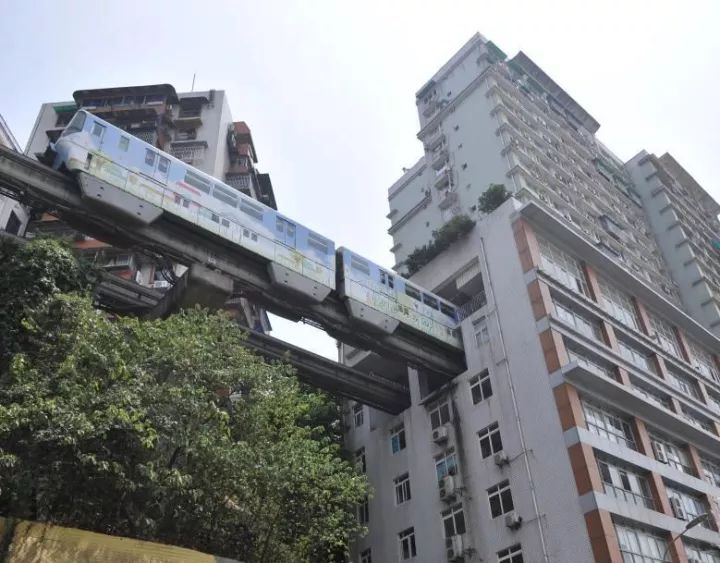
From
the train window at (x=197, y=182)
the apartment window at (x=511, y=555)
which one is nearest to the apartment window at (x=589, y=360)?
the apartment window at (x=511, y=555)

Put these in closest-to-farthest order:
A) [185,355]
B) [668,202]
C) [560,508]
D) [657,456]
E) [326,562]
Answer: [185,355] → [560,508] → [326,562] → [657,456] → [668,202]

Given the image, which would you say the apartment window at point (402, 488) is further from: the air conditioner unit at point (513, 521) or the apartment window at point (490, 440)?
the air conditioner unit at point (513, 521)

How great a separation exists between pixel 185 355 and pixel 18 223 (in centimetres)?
2101

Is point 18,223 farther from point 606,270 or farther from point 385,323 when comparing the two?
point 606,270

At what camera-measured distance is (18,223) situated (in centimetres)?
3114

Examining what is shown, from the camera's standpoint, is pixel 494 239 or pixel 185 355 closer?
pixel 185 355

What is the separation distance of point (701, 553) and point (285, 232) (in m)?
19.8

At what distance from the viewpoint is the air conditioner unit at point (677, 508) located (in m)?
24.1

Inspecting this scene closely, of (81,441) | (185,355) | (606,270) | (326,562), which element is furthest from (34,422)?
(606,270)

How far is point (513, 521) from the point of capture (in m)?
21.9

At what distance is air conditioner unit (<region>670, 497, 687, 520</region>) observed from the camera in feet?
79.2

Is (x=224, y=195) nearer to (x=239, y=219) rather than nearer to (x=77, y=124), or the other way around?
(x=239, y=219)

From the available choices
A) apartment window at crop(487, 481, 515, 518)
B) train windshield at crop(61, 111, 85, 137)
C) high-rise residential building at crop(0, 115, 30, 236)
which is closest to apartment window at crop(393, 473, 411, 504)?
apartment window at crop(487, 481, 515, 518)

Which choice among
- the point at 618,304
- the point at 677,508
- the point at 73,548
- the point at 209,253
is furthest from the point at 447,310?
the point at 73,548
